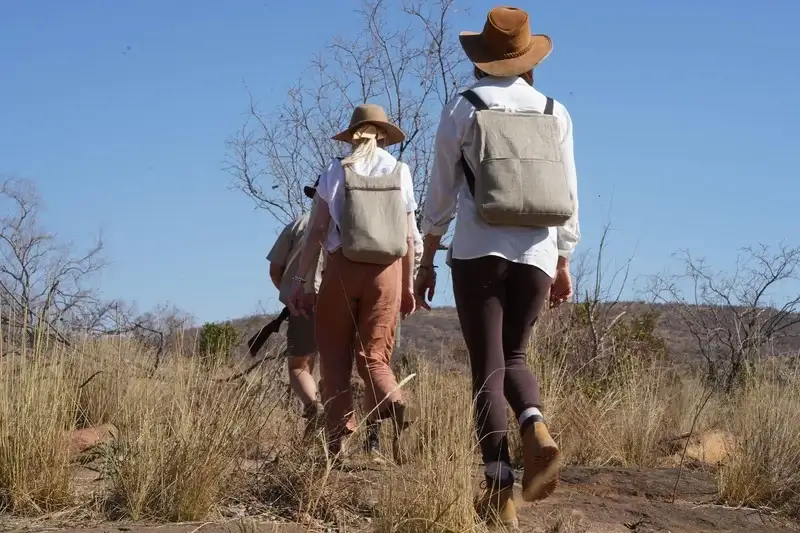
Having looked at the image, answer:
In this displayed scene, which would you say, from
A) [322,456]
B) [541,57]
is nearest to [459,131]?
[541,57]

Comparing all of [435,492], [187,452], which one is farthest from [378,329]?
[435,492]

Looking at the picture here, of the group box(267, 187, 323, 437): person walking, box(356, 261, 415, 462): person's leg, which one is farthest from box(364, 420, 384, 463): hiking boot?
box(267, 187, 323, 437): person walking

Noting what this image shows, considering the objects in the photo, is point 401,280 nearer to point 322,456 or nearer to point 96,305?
point 322,456

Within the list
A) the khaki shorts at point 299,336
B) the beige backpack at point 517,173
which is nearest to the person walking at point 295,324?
the khaki shorts at point 299,336

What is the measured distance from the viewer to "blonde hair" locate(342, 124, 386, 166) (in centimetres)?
562

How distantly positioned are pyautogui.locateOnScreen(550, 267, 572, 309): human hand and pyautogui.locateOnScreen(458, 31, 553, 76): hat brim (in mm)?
884

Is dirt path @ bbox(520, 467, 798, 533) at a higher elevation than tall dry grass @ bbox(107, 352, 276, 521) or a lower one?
lower

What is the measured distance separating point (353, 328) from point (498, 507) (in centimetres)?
177

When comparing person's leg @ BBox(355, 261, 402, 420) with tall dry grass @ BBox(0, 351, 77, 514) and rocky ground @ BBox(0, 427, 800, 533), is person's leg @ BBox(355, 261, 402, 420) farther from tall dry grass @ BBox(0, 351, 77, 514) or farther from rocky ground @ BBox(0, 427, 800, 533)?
tall dry grass @ BBox(0, 351, 77, 514)

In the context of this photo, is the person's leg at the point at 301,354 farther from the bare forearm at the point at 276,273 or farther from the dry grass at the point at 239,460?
the dry grass at the point at 239,460

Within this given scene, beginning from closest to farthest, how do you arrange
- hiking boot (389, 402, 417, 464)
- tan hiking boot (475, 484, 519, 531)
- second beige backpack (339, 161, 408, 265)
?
tan hiking boot (475, 484, 519, 531), hiking boot (389, 402, 417, 464), second beige backpack (339, 161, 408, 265)

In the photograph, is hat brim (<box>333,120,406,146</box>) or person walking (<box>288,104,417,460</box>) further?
hat brim (<box>333,120,406,146</box>)

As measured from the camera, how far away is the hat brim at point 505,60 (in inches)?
176

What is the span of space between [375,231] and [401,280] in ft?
1.48
